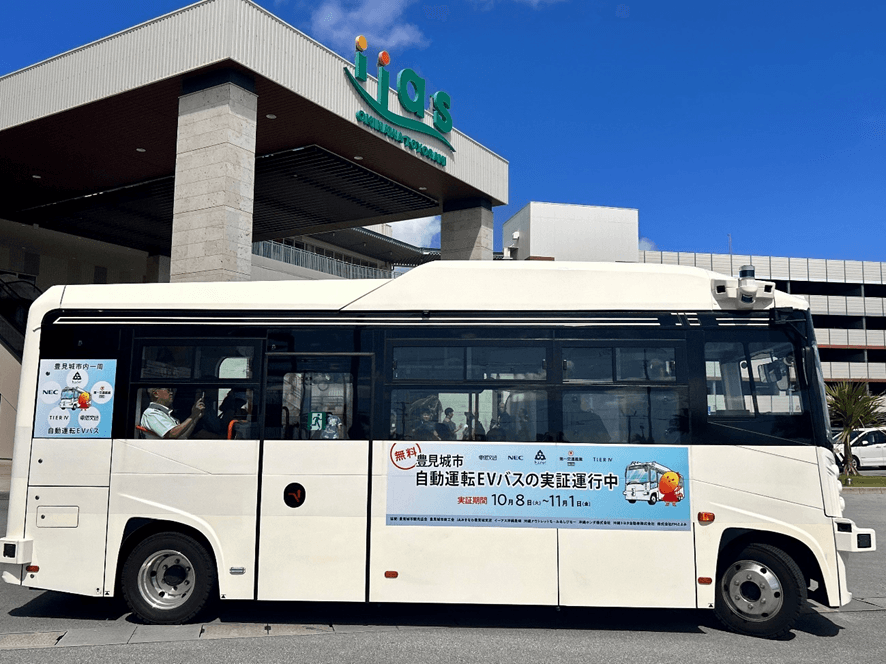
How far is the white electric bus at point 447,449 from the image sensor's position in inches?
266

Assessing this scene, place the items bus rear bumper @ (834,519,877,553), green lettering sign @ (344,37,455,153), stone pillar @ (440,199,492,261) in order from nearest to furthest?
1. bus rear bumper @ (834,519,877,553)
2. green lettering sign @ (344,37,455,153)
3. stone pillar @ (440,199,492,261)

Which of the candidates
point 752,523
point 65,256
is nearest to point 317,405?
point 752,523

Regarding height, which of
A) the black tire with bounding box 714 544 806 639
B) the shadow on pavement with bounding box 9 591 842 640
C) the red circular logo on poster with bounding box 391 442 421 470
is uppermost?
the red circular logo on poster with bounding box 391 442 421 470

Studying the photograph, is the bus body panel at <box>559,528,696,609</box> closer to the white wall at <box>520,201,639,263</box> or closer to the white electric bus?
the white electric bus

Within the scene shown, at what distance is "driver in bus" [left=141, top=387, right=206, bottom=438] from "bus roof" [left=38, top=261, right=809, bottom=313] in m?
0.89

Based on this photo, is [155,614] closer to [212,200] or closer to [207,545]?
[207,545]

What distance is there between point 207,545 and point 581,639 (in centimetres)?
374

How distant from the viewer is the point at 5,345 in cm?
2325

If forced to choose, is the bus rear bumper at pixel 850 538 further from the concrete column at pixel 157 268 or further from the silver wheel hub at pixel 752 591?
the concrete column at pixel 157 268

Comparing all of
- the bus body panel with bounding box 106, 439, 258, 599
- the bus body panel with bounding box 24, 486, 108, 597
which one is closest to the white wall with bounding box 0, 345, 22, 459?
the bus body panel with bounding box 24, 486, 108, 597

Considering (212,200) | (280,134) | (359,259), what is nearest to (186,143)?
(212,200)

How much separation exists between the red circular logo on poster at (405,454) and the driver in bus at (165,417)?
1.97 meters

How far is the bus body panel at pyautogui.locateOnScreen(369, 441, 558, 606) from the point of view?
6.76 m

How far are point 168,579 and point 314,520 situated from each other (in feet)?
5.40
